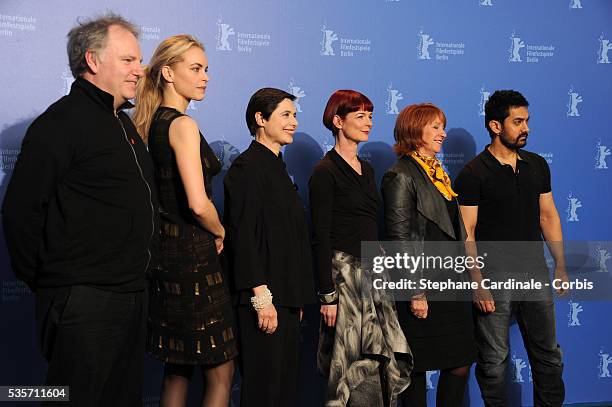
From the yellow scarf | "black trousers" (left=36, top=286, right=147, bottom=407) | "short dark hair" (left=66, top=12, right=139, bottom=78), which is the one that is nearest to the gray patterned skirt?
the yellow scarf

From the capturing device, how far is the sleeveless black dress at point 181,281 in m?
2.50

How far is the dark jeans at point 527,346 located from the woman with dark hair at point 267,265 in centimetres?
109

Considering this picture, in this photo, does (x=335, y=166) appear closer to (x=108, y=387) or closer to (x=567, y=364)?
(x=108, y=387)

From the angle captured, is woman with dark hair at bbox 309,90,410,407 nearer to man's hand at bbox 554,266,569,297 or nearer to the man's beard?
the man's beard

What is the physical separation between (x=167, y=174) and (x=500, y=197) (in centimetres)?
168

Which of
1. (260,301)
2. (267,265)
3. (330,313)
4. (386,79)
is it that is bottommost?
(330,313)

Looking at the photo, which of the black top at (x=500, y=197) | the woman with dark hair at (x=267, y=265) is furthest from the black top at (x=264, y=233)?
the black top at (x=500, y=197)

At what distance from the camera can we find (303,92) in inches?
149

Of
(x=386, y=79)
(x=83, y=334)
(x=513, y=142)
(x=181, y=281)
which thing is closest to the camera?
(x=83, y=334)

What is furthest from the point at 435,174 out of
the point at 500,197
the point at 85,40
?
the point at 85,40

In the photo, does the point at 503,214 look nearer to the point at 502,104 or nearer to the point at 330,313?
the point at 502,104

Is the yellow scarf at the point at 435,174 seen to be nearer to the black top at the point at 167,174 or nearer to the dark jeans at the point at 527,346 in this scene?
the dark jeans at the point at 527,346

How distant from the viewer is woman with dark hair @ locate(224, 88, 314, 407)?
8.71 ft

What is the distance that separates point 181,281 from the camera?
2.50 metres
